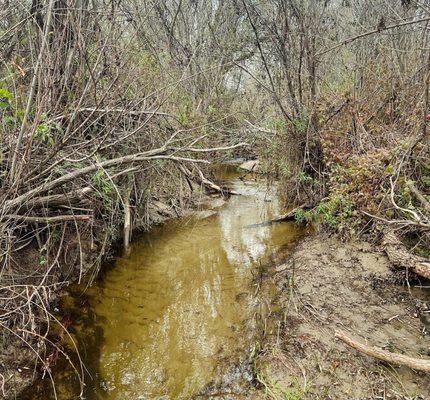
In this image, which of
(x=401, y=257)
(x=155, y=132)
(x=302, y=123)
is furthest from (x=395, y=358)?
(x=302, y=123)

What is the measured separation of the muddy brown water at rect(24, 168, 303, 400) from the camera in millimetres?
3201

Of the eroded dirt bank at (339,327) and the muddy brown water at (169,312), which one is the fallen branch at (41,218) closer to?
the muddy brown water at (169,312)

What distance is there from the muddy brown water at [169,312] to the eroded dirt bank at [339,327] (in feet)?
1.19

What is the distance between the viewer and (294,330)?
359cm

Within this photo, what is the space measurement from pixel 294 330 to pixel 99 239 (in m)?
3.16

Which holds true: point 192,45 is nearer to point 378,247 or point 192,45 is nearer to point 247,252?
point 247,252

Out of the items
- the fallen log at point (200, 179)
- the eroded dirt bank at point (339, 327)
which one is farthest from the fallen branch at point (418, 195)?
the fallen log at point (200, 179)

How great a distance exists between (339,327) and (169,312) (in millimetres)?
1852

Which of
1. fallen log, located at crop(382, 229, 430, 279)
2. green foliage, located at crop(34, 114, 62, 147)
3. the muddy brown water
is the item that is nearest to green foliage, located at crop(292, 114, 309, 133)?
the muddy brown water

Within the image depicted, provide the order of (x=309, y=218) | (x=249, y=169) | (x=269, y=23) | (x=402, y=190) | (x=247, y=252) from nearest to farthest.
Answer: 1. (x=402, y=190)
2. (x=247, y=252)
3. (x=309, y=218)
4. (x=269, y=23)
5. (x=249, y=169)

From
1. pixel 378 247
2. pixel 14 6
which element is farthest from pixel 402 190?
pixel 14 6

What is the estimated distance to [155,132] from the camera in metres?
5.48

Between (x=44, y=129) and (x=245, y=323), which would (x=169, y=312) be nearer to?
(x=245, y=323)

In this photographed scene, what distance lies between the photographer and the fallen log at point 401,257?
386 cm
